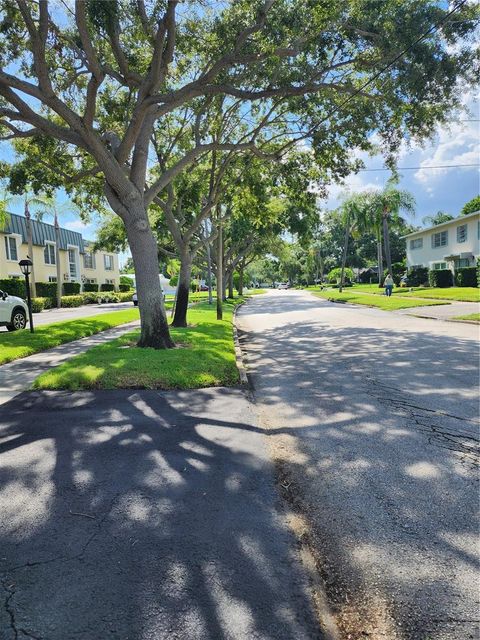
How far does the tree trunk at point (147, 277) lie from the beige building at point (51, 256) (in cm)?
2870

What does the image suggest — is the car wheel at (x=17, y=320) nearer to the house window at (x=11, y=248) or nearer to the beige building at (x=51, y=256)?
the beige building at (x=51, y=256)

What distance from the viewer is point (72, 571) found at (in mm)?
2607

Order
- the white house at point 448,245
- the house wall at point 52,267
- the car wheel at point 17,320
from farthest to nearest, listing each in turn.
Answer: the house wall at point 52,267
the white house at point 448,245
the car wheel at point 17,320

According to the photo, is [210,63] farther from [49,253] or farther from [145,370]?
[49,253]

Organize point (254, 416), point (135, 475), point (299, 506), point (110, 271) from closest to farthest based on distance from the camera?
point (299, 506) < point (135, 475) < point (254, 416) < point (110, 271)

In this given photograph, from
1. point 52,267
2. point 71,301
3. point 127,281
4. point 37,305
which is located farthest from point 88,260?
point 37,305

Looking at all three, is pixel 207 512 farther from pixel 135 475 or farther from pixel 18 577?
pixel 18 577

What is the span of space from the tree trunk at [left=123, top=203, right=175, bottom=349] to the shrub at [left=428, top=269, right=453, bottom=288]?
3020 centimetres

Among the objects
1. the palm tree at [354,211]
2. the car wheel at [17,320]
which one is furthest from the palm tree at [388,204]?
the car wheel at [17,320]

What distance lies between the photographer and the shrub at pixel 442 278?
34.9 meters

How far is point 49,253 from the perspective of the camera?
4291 cm

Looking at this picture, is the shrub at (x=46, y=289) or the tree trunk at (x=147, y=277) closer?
the tree trunk at (x=147, y=277)

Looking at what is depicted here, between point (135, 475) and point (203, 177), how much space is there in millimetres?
14908

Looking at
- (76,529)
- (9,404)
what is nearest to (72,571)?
(76,529)
